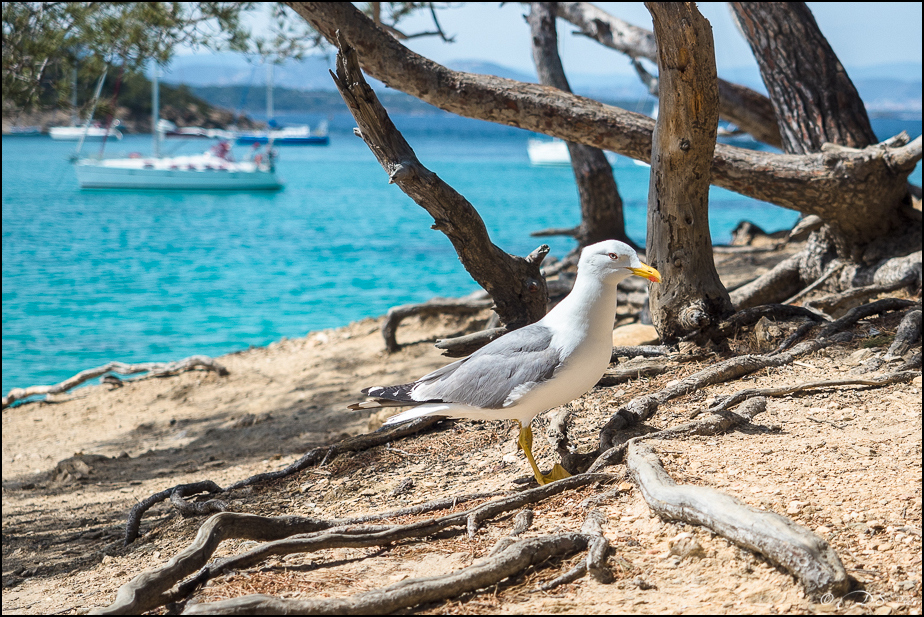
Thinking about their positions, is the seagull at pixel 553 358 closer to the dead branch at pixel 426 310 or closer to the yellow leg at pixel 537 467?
the yellow leg at pixel 537 467

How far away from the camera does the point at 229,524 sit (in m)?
3.12

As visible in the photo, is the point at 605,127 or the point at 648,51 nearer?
the point at 605,127

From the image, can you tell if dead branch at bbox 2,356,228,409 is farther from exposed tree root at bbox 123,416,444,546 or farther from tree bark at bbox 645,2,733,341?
tree bark at bbox 645,2,733,341

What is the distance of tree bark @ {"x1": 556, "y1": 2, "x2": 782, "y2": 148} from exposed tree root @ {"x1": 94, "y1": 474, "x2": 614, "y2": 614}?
5.29 m

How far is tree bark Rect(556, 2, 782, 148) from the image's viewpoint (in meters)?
8.52

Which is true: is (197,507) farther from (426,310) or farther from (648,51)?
(648,51)

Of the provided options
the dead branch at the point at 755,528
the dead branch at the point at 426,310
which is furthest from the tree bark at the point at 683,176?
the dead branch at the point at 426,310

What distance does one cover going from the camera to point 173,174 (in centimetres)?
3884

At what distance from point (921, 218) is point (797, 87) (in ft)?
5.17

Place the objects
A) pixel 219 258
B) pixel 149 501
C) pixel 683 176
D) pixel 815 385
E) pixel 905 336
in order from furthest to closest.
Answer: pixel 219 258 → pixel 683 176 → pixel 905 336 → pixel 149 501 → pixel 815 385

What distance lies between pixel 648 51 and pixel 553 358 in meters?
7.35

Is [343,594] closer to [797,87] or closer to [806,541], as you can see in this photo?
[806,541]

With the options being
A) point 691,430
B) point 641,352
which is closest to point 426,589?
point 691,430

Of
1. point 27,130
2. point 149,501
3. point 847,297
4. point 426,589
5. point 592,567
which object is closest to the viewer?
point 426,589
